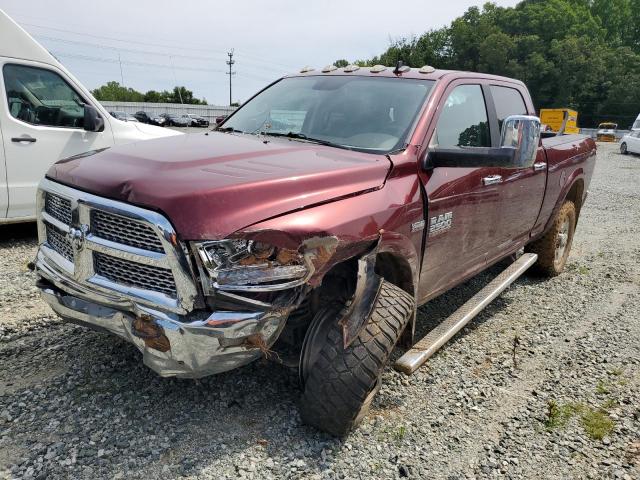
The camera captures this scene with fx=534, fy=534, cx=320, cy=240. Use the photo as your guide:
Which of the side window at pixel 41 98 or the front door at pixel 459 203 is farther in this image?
the side window at pixel 41 98

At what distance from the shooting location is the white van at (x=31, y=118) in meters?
5.56

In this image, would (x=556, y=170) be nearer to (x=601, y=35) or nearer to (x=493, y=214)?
(x=493, y=214)

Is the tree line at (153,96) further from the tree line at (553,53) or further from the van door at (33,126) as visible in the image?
the van door at (33,126)

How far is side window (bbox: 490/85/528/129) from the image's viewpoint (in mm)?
4281

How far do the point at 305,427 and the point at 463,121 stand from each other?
2.32 metres

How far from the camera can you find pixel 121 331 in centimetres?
251

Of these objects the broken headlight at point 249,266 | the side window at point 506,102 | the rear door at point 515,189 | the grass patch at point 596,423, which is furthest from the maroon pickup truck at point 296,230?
the grass patch at point 596,423

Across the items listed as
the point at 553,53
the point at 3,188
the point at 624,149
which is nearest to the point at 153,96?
the point at 553,53

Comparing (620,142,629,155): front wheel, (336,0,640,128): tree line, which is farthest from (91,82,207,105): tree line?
(620,142,629,155): front wheel

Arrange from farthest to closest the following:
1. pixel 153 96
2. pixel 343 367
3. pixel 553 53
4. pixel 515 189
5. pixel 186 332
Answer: pixel 153 96 < pixel 553 53 < pixel 515 189 < pixel 343 367 < pixel 186 332

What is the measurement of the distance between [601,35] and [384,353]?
91.8m

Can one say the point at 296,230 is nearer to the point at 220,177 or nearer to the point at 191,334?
the point at 220,177

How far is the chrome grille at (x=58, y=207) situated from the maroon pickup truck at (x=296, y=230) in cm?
1

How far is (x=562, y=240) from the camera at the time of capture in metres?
5.95
